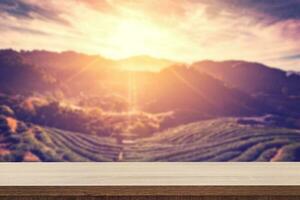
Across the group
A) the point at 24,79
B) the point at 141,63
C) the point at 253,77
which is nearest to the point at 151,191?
the point at 141,63

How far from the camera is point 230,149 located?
5750 mm

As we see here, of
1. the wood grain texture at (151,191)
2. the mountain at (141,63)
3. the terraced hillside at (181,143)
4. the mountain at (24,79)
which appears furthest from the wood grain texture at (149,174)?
the mountain at (24,79)

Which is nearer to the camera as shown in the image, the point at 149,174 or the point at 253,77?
the point at 149,174

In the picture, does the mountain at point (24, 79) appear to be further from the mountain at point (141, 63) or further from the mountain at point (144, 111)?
the mountain at point (141, 63)

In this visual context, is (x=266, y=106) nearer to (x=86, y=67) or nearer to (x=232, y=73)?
(x=232, y=73)

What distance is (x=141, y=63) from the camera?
547 centimetres

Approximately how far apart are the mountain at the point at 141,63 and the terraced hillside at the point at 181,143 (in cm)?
92

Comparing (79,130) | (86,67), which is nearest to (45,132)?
(79,130)

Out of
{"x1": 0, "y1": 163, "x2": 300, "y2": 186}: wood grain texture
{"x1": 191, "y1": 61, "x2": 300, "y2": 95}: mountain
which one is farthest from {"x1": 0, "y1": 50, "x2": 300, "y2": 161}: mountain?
{"x1": 0, "y1": 163, "x2": 300, "y2": 186}: wood grain texture

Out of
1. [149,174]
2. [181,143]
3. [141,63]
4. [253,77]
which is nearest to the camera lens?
[149,174]

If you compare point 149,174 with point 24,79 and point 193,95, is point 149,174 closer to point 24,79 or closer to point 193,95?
point 193,95

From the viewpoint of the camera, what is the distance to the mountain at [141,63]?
5.45m

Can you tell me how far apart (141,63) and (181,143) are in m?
1.21

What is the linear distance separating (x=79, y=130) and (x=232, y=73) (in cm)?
219
